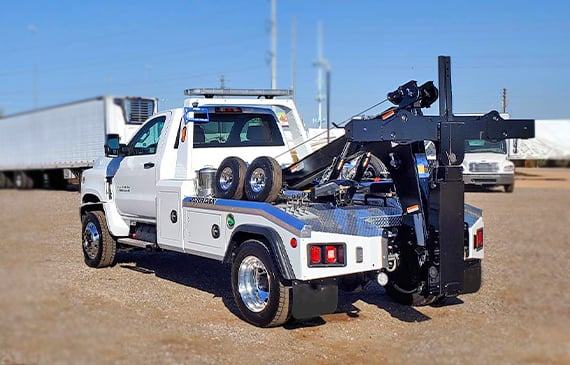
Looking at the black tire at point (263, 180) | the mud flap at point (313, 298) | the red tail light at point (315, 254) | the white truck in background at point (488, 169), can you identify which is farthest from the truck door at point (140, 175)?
the white truck in background at point (488, 169)

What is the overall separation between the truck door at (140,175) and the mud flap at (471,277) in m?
4.00

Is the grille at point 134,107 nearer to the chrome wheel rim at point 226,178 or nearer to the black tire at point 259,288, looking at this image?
the black tire at point 259,288

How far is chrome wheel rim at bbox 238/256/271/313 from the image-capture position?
22.2 ft

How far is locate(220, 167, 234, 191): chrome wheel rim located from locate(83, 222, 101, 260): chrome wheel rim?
312 cm

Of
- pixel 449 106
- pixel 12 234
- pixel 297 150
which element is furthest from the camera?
pixel 297 150

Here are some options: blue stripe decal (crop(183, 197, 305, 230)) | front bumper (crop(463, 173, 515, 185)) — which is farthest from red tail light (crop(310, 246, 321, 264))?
front bumper (crop(463, 173, 515, 185))

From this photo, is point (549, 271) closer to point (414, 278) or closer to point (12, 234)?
point (414, 278)

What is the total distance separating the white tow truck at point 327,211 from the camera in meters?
6.28

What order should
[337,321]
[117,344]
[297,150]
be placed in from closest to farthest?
Answer: [117,344] → [337,321] → [297,150]

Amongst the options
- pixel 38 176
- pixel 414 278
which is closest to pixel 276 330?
pixel 414 278

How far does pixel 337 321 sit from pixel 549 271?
219 cm

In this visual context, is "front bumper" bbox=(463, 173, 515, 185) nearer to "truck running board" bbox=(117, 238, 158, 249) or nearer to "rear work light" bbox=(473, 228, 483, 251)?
"truck running board" bbox=(117, 238, 158, 249)

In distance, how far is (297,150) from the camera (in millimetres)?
9305

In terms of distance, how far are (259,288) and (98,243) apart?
3869mm
